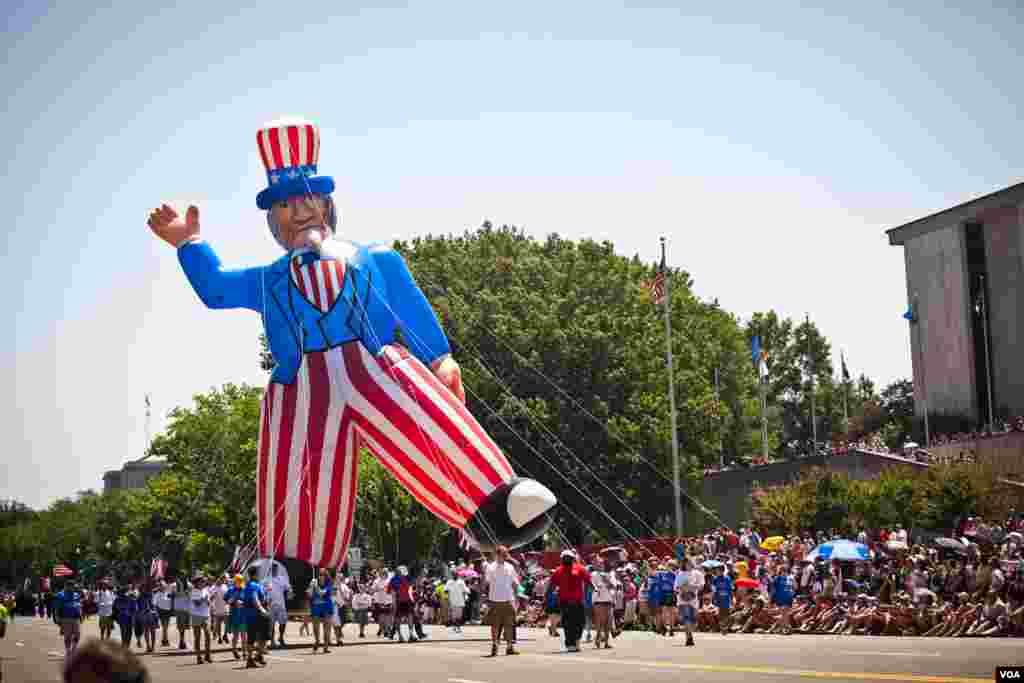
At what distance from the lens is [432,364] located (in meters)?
23.2

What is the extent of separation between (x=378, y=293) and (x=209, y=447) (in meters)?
37.3

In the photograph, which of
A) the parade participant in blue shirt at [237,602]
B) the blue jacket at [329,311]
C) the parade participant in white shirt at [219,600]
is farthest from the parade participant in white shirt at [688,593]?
the parade participant in white shirt at [219,600]

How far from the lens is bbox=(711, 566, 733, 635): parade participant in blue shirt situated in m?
26.5

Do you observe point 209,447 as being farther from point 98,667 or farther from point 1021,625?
point 98,667

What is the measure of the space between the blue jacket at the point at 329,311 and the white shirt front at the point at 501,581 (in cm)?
417

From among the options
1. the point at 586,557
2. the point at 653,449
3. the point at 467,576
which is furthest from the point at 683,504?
the point at 467,576

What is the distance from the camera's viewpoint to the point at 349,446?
2256cm

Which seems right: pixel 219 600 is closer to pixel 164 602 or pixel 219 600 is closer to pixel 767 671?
pixel 164 602

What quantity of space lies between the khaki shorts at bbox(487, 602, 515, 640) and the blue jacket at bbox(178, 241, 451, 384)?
176 inches

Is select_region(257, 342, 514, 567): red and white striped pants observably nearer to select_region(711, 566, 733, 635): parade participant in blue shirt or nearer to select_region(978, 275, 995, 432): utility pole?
select_region(711, 566, 733, 635): parade participant in blue shirt

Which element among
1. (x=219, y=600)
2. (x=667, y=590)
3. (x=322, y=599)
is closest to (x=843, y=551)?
(x=667, y=590)

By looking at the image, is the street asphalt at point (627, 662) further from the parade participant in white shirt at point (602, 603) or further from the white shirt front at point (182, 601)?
the white shirt front at point (182, 601)

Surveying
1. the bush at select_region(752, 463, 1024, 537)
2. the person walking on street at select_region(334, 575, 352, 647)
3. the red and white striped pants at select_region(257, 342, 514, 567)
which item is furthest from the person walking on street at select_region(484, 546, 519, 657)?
the bush at select_region(752, 463, 1024, 537)

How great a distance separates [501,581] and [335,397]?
418 cm
